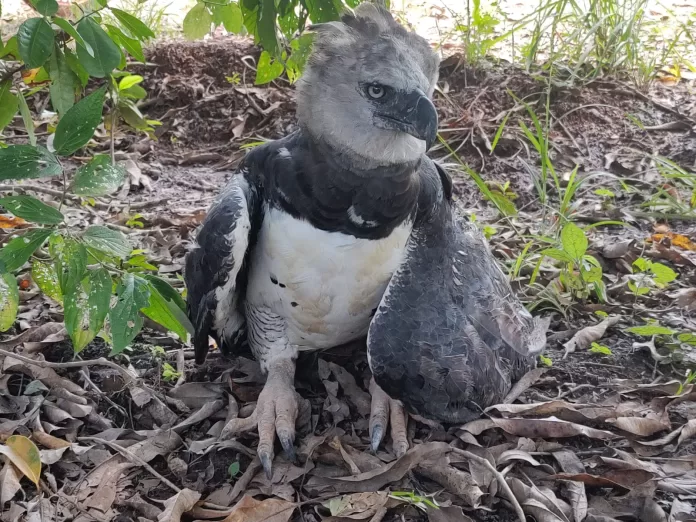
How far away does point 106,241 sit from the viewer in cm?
238

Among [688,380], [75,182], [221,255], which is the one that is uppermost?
[75,182]

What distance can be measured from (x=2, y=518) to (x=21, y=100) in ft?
5.22

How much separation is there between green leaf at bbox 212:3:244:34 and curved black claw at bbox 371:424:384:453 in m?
1.76

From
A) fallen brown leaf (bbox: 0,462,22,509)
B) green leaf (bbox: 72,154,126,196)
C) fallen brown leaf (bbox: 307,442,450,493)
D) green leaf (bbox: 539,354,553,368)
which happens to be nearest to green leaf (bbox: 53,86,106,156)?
green leaf (bbox: 72,154,126,196)

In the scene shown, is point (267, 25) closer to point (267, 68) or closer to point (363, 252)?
point (267, 68)

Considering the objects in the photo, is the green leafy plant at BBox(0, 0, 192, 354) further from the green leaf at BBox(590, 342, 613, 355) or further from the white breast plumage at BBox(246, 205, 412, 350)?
the green leaf at BBox(590, 342, 613, 355)

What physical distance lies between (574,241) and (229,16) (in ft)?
6.63

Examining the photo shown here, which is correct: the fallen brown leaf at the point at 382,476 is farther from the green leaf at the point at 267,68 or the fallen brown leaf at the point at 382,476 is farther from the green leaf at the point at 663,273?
the green leaf at the point at 267,68

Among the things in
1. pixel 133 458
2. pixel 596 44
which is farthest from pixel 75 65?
pixel 596 44

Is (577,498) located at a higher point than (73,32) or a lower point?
lower

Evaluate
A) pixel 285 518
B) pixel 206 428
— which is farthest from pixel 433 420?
pixel 206 428

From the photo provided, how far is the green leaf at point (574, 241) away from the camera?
359 cm

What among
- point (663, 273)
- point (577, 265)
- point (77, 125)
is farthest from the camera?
point (577, 265)

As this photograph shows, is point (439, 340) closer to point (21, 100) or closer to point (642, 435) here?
point (642, 435)
